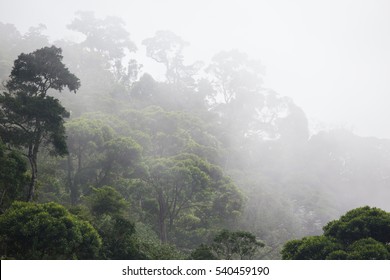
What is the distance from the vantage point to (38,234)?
604 inches

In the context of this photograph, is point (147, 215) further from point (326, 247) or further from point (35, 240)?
point (326, 247)

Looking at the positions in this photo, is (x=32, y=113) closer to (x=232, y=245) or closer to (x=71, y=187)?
(x=71, y=187)

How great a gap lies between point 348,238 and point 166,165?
15.4 m

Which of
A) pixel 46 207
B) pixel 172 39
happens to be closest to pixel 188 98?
pixel 172 39

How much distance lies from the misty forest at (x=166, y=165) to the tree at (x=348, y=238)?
0.05 meters

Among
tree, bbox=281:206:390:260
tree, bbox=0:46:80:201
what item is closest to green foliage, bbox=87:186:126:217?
tree, bbox=0:46:80:201

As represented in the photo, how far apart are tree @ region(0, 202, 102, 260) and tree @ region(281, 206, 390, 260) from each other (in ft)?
31.9

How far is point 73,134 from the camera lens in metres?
28.7

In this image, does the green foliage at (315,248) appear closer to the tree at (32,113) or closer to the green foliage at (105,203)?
the green foliage at (105,203)

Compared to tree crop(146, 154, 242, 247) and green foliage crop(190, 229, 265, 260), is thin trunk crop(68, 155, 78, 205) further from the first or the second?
green foliage crop(190, 229, 265, 260)

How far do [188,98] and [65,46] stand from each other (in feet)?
77.1

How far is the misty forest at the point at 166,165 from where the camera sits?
1653 centimetres

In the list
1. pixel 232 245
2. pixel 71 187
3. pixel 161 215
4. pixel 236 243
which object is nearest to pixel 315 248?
pixel 236 243

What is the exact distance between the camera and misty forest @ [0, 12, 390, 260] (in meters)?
16.5
